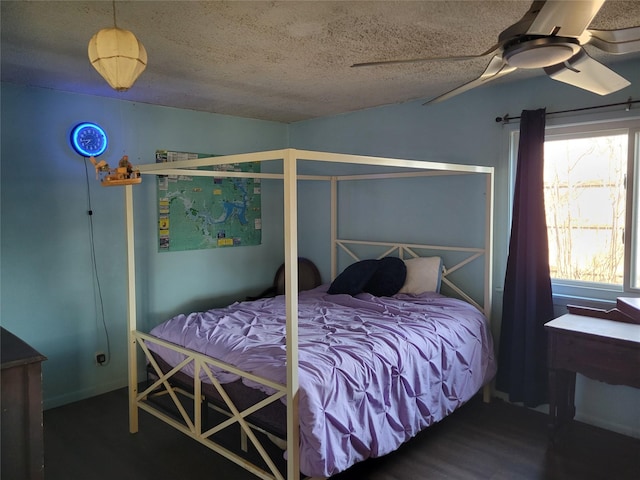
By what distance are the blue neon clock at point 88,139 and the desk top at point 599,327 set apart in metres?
3.28

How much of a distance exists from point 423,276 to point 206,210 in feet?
6.48

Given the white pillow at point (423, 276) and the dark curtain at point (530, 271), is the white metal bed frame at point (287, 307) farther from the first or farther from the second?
the dark curtain at point (530, 271)

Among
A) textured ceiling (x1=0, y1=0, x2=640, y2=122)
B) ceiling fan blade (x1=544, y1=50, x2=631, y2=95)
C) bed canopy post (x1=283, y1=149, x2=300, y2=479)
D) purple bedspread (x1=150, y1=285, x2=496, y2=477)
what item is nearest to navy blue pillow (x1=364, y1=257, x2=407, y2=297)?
purple bedspread (x1=150, y1=285, x2=496, y2=477)

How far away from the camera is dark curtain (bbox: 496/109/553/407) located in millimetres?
3143

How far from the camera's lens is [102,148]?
3.52 meters

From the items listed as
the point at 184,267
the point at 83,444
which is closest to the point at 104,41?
the point at 83,444

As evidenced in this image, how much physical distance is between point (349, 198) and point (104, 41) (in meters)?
2.95

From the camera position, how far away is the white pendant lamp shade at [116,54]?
1.69 meters

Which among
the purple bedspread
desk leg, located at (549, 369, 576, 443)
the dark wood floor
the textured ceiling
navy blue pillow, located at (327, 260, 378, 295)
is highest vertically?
the textured ceiling

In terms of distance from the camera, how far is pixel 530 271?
3.15 m

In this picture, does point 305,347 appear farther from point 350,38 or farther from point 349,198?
point 349,198

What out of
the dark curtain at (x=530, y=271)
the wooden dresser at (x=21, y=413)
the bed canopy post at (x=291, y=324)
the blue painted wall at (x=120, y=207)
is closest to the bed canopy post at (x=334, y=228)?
the blue painted wall at (x=120, y=207)

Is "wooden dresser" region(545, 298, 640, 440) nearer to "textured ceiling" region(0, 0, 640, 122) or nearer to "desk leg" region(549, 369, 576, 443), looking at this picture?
"desk leg" region(549, 369, 576, 443)

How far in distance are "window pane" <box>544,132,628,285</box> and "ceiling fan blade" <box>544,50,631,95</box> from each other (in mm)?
1158
